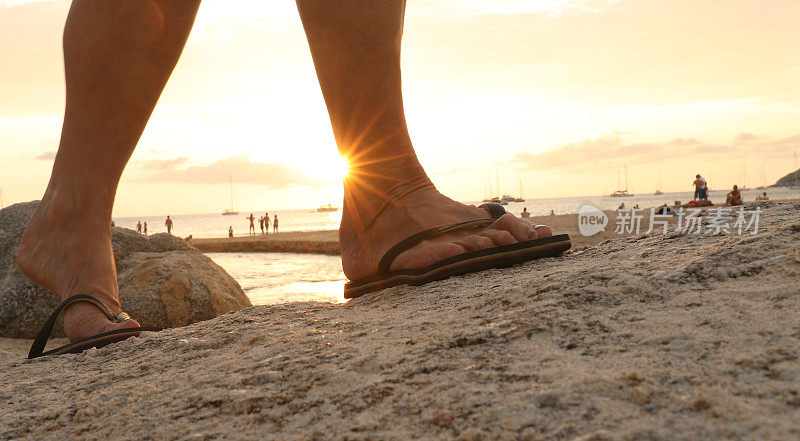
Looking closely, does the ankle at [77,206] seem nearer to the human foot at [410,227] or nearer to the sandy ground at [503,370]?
the sandy ground at [503,370]

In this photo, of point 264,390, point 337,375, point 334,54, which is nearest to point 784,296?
point 337,375

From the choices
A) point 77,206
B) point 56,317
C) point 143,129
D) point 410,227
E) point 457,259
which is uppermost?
point 143,129

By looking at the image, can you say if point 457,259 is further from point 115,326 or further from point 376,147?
point 115,326

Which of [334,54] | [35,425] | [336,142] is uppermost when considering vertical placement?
[334,54]

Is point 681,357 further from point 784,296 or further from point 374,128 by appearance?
point 374,128

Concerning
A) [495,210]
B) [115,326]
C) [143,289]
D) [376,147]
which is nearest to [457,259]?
[495,210]

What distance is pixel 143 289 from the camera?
354 cm

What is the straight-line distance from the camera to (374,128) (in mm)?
1817

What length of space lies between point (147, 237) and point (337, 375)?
13.3ft

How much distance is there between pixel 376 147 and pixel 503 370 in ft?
3.93

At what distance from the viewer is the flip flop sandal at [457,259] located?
1.62m

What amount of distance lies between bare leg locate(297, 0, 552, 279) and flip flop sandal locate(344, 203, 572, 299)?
28 mm

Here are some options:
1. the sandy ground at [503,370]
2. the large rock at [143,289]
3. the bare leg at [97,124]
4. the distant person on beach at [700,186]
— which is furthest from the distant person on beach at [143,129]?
the distant person on beach at [700,186]

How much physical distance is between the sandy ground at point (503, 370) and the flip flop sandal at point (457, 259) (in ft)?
0.68
